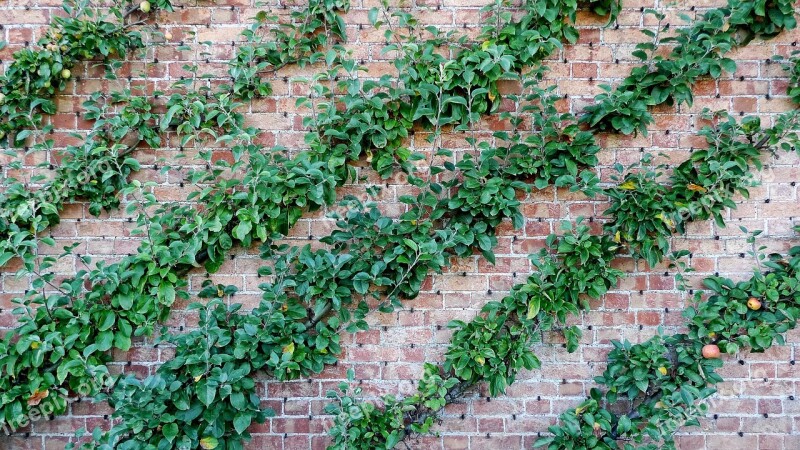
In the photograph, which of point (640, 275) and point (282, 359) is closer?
point (282, 359)

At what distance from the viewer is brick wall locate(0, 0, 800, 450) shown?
6.69 feet

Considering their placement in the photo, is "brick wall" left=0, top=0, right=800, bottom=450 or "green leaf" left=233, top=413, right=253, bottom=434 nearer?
"green leaf" left=233, top=413, right=253, bottom=434

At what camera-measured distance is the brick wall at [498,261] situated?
2039mm

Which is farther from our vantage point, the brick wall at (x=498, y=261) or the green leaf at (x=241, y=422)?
the brick wall at (x=498, y=261)

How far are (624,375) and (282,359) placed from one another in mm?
1208

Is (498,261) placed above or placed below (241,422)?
above

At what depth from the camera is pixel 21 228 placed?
6.61ft

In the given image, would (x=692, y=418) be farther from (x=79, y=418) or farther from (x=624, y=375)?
(x=79, y=418)

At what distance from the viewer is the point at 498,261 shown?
207 centimetres

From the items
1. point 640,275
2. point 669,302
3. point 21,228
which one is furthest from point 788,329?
point 21,228

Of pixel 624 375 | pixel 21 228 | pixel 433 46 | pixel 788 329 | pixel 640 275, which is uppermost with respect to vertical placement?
pixel 433 46

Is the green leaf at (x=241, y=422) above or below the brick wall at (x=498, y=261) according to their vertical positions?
below

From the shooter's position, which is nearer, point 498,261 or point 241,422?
point 241,422

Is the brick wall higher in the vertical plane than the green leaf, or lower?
higher
